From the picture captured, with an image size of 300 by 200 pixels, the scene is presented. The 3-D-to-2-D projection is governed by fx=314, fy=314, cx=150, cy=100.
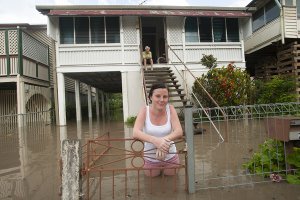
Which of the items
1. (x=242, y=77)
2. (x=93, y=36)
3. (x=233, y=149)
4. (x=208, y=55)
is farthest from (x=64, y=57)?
(x=233, y=149)

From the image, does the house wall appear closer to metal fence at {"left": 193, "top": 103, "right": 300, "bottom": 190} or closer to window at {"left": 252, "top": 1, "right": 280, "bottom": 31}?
window at {"left": 252, "top": 1, "right": 280, "bottom": 31}

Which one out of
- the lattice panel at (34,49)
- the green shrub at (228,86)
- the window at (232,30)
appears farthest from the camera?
the lattice panel at (34,49)

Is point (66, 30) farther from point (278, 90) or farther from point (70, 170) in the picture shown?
point (70, 170)

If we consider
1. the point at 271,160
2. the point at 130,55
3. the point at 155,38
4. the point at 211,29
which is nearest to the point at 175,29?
the point at 211,29

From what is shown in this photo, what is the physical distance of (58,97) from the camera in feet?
49.0

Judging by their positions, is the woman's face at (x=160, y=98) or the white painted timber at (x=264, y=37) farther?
the white painted timber at (x=264, y=37)

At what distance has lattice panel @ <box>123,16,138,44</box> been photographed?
50.4ft

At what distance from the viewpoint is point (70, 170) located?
3568 millimetres

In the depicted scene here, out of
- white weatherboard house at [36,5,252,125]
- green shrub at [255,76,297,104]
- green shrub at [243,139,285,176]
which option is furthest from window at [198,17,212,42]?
green shrub at [243,139,285,176]

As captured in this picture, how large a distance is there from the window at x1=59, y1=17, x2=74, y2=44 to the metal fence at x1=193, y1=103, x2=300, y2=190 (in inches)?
386

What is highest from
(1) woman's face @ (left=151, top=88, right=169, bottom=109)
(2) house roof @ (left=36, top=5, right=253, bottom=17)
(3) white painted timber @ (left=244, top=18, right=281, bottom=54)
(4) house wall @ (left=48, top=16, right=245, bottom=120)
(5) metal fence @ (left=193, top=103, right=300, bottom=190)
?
(2) house roof @ (left=36, top=5, right=253, bottom=17)

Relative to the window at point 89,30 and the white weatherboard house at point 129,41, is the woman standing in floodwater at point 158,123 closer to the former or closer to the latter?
the white weatherboard house at point 129,41

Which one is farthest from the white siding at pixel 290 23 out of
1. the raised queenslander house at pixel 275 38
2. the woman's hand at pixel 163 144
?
the woman's hand at pixel 163 144

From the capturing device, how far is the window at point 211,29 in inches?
632
